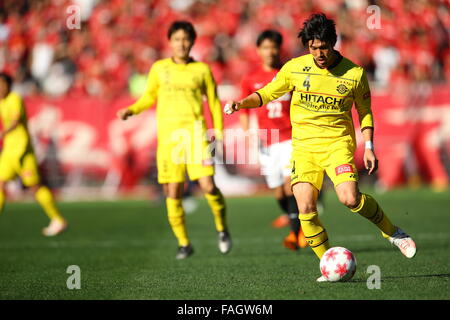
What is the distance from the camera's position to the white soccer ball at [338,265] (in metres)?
6.70

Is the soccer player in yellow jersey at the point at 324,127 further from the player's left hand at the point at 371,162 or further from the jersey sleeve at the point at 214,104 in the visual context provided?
the jersey sleeve at the point at 214,104

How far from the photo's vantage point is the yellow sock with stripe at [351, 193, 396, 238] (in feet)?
23.0

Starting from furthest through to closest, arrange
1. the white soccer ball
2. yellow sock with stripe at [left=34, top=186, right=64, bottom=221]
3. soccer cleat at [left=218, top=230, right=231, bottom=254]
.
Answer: yellow sock with stripe at [left=34, top=186, right=64, bottom=221]
soccer cleat at [left=218, top=230, right=231, bottom=254]
the white soccer ball

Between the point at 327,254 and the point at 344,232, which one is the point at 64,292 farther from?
the point at 344,232

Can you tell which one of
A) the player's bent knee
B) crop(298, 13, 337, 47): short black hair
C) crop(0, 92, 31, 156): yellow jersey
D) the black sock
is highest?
crop(0, 92, 31, 156): yellow jersey

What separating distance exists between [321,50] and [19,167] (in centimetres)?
641

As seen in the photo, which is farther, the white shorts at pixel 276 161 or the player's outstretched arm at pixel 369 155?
the white shorts at pixel 276 161

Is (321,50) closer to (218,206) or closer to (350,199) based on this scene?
(350,199)

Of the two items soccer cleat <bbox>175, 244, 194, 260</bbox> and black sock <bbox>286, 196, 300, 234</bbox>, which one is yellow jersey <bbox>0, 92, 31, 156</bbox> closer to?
soccer cleat <bbox>175, 244, 194, 260</bbox>

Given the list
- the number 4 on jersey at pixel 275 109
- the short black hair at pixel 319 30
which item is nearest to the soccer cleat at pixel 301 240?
the number 4 on jersey at pixel 275 109

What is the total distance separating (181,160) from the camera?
360 inches

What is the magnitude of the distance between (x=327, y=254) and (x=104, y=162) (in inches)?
453

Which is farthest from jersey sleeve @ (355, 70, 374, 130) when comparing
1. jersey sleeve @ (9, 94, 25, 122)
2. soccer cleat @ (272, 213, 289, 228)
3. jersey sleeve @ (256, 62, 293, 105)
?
jersey sleeve @ (9, 94, 25, 122)

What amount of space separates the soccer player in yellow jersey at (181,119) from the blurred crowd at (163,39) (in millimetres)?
9924
